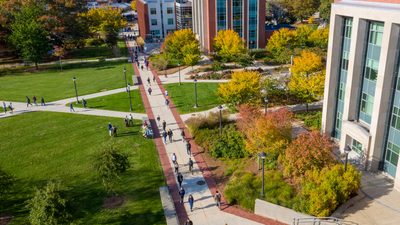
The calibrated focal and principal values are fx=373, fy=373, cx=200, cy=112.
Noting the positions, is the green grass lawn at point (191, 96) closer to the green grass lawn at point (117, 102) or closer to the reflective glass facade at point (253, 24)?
the green grass lawn at point (117, 102)

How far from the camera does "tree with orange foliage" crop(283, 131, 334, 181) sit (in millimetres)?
23609

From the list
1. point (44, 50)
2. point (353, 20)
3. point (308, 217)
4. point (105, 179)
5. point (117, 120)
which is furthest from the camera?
point (44, 50)

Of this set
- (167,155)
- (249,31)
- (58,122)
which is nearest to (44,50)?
(58,122)

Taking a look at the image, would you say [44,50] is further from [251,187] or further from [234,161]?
[251,187]

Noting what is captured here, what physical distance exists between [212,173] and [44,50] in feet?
170

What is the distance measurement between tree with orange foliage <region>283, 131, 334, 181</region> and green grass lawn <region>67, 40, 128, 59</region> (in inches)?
2343

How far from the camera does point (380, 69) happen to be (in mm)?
24719

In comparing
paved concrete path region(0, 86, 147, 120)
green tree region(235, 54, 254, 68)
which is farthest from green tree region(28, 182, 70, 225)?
green tree region(235, 54, 254, 68)

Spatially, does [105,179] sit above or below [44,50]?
below

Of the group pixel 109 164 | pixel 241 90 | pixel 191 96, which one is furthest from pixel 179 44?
pixel 109 164

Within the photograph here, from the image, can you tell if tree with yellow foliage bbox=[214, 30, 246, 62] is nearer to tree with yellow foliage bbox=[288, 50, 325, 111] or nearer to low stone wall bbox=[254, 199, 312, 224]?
tree with yellow foliage bbox=[288, 50, 325, 111]

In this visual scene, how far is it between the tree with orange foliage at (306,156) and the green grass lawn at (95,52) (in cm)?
5951

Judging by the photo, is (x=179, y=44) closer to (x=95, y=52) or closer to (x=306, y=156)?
(x=95, y=52)

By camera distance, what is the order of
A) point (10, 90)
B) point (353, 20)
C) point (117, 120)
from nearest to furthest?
point (353, 20) → point (117, 120) → point (10, 90)
